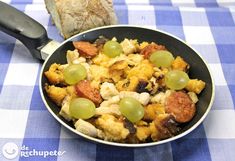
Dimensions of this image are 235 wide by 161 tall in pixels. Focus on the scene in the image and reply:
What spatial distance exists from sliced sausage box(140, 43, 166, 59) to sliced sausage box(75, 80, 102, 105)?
0.51ft

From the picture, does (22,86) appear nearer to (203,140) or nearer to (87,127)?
(87,127)

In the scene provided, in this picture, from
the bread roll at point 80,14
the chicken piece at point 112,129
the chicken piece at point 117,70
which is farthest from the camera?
the bread roll at point 80,14

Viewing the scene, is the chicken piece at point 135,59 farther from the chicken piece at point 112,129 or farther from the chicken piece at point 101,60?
the chicken piece at point 112,129

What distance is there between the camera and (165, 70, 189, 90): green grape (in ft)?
2.23

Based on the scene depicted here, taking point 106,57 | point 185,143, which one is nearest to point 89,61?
point 106,57

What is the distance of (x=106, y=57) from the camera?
30.4 inches

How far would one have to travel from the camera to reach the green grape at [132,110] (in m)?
0.62

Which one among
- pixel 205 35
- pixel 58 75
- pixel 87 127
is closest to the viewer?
pixel 87 127

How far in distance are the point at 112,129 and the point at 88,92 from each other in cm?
11

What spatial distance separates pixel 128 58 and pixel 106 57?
0.05 m

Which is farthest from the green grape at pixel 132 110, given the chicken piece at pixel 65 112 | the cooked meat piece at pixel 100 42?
the cooked meat piece at pixel 100 42

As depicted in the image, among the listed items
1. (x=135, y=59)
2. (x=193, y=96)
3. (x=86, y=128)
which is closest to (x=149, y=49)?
(x=135, y=59)

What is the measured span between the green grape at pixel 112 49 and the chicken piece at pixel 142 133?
0.68 ft

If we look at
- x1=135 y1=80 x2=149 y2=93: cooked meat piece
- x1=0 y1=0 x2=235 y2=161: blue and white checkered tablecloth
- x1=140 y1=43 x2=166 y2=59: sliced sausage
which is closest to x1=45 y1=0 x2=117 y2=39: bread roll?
x1=0 y1=0 x2=235 y2=161: blue and white checkered tablecloth
